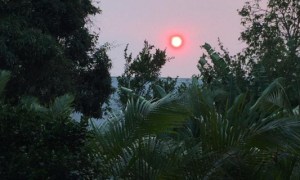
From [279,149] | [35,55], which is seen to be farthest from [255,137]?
[35,55]

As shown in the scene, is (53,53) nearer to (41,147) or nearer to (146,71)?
(146,71)

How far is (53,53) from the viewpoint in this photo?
17.5 metres

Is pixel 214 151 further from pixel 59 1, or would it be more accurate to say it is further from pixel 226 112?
pixel 59 1

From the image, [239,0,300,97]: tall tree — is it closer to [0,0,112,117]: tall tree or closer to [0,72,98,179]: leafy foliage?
[0,0,112,117]: tall tree

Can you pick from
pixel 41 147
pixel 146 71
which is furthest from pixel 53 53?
pixel 41 147

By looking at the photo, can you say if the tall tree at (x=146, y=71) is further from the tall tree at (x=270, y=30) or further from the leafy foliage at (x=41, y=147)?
the leafy foliage at (x=41, y=147)

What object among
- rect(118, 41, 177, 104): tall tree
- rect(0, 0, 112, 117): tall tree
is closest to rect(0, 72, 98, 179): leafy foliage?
rect(0, 0, 112, 117): tall tree

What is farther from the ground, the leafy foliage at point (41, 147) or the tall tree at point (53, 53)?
the tall tree at point (53, 53)

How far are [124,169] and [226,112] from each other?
1143mm

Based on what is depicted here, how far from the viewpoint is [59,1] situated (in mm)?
18906

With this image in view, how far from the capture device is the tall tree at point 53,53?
17078 mm

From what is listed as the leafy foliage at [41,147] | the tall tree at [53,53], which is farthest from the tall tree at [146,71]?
the leafy foliage at [41,147]

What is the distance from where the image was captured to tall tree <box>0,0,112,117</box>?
1708cm

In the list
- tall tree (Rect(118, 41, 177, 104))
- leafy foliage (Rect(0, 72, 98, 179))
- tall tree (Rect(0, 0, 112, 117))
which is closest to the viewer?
leafy foliage (Rect(0, 72, 98, 179))
